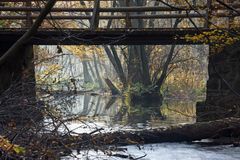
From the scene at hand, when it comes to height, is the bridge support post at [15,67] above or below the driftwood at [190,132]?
above

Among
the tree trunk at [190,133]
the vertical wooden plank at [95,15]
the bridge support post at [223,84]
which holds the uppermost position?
the vertical wooden plank at [95,15]

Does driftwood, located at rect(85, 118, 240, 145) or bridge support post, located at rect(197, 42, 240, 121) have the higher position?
bridge support post, located at rect(197, 42, 240, 121)

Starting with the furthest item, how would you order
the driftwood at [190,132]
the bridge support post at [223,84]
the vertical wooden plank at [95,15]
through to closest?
the bridge support post at [223,84] → the vertical wooden plank at [95,15] → the driftwood at [190,132]

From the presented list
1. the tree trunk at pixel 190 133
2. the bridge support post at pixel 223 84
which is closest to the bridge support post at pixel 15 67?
the tree trunk at pixel 190 133

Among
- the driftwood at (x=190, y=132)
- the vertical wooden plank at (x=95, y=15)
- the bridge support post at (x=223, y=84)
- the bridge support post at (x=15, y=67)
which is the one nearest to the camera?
the driftwood at (x=190, y=132)

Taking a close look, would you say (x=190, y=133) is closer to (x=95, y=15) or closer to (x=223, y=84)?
(x=223, y=84)

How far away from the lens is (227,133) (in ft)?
38.7

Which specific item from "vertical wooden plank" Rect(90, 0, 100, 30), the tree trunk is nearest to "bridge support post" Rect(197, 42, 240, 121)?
the tree trunk

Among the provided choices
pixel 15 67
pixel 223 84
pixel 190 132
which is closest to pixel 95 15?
pixel 15 67

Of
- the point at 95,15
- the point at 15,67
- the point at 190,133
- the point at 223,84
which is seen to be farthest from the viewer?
the point at 15,67

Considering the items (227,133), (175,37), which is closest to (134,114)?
(175,37)

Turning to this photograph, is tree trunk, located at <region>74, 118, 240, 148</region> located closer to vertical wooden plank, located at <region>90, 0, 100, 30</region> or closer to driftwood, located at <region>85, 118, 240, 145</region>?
driftwood, located at <region>85, 118, 240, 145</region>

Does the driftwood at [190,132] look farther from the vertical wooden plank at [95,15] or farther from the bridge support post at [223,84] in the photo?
the vertical wooden plank at [95,15]

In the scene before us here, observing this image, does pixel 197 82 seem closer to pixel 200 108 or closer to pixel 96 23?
pixel 200 108
